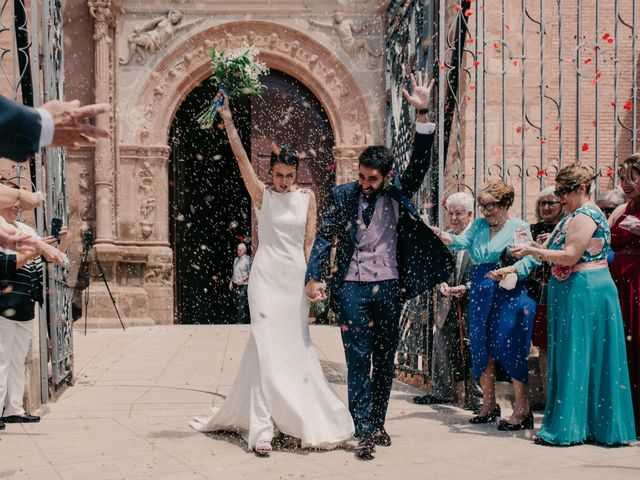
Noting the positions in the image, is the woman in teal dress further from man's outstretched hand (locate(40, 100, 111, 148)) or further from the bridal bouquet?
man's outstretched hand (locate(40, 100, 111, 148))

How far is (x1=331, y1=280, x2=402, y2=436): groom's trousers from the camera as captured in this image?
495 cm

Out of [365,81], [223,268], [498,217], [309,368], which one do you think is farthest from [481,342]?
[223,268]

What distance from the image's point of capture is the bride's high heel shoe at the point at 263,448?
4.71 m

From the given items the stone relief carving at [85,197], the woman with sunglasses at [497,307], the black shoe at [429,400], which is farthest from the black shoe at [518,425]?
the stone relief carving at [85,197]

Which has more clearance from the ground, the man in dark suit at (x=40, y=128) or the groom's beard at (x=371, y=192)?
the man in dark suit at (x=40, y=128)

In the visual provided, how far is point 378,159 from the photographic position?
196 inches

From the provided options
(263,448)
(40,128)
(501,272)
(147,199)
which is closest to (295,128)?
(147,199)

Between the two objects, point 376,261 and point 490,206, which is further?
point 490,206

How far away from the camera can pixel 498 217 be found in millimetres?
5785

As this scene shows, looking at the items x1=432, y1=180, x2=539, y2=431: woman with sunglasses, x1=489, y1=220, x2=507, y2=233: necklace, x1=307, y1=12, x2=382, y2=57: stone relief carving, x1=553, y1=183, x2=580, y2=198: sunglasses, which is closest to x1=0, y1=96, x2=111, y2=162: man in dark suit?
x1=432, y1=180, x2=539, y2=431: woman with sunglasses

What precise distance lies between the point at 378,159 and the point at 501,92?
17.6 feet

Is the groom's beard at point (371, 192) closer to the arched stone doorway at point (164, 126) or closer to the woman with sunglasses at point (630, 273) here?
the woman with sunglasses at point (630, 273)

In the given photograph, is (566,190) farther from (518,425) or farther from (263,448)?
(263,448)

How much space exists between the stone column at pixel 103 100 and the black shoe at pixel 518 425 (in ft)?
35.1
